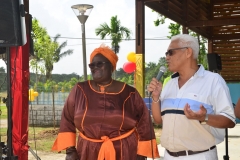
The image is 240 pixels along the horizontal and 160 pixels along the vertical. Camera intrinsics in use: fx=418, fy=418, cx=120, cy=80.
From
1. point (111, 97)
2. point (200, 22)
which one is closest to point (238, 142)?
point (200, 22)

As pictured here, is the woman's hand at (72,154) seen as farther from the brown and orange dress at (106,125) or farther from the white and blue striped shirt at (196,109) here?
the white and blue striped shirt at (196,109)

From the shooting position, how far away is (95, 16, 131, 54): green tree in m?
39.4

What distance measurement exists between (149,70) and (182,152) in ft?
185

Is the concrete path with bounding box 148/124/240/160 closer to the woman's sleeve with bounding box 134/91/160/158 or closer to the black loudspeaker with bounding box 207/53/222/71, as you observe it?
the black loudspeaker with bounding box 207/53/222/71

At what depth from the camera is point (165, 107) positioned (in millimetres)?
2869

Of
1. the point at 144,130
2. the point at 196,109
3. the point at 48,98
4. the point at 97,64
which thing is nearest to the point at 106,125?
the point at 144,130

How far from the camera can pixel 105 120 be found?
320cm

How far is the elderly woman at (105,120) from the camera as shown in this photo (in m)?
3.21

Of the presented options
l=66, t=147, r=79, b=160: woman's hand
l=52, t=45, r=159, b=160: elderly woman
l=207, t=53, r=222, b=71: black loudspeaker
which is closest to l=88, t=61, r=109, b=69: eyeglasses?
l=52, t=45, r=159, b=160: elderly woman

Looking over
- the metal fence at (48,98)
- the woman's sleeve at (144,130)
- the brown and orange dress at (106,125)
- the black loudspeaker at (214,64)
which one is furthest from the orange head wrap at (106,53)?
the metal fence at (48,98)

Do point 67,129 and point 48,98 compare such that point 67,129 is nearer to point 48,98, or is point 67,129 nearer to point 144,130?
point 144,130

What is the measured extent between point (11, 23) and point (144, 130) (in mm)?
1358

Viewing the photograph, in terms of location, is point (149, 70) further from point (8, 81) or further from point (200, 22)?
point (8, 81)

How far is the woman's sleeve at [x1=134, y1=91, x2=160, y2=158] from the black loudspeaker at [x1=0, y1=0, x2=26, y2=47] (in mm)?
1115
